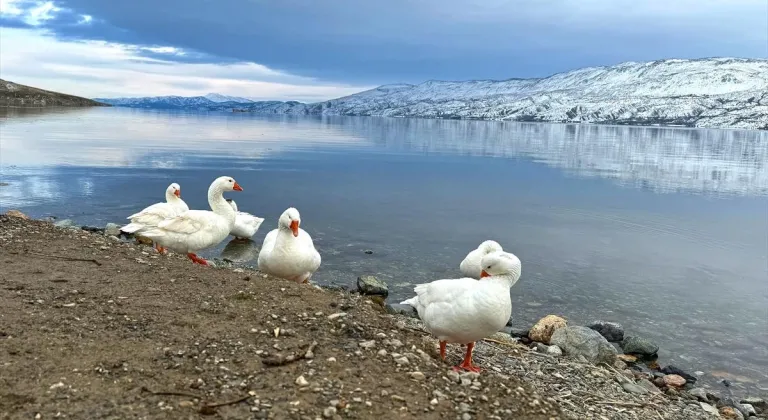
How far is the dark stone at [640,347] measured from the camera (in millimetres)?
11609

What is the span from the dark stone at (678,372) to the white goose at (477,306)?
4940 mm

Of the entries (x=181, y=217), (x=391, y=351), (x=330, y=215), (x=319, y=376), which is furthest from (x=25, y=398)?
(x=330, y=215)

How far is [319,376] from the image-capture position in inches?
252

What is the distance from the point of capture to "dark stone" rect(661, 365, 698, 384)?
10.6m

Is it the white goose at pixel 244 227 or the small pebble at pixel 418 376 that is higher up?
the small pebble at pixel 418 376

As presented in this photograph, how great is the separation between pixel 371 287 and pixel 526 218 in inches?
477

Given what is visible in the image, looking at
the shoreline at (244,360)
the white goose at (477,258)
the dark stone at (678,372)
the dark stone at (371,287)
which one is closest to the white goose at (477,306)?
the shoreline at (244,360)

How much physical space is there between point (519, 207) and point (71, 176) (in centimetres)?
2196

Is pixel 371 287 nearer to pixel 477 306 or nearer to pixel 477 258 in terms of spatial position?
pixel 477 258

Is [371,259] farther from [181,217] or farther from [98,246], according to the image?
[98,246]

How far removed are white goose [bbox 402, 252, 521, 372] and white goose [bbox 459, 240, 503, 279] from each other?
19.3 feet

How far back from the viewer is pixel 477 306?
7535 mm

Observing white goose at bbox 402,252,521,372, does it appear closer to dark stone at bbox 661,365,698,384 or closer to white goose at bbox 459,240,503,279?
dark stone at bbox 661,365,698,384

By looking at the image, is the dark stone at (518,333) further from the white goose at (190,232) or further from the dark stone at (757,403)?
the white goose at (190,232)
